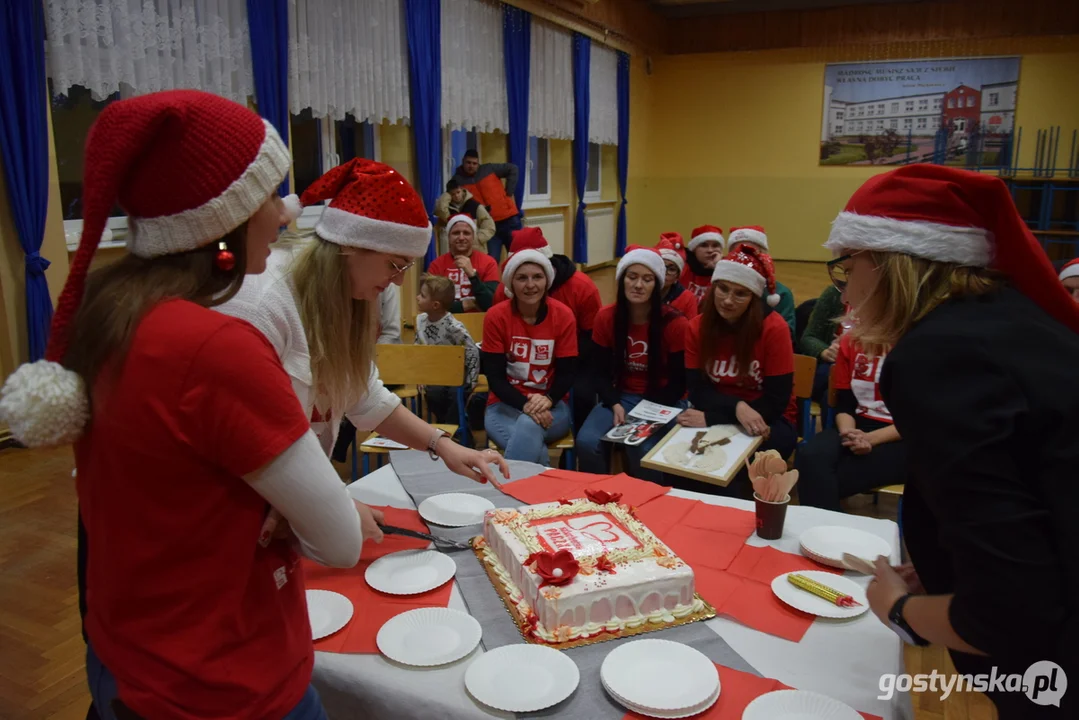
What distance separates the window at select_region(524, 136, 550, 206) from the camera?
359 inches

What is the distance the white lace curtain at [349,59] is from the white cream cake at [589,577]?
459 cm

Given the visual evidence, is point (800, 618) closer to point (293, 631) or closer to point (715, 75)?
point (293, 631)

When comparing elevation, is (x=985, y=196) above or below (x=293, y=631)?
above

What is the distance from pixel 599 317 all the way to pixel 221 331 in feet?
9.65

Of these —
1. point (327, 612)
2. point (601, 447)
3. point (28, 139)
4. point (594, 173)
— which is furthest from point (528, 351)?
point (594, 173)

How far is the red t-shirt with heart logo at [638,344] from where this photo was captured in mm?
3576

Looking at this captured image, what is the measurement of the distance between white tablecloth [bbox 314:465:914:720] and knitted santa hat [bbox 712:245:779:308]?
1.90 m

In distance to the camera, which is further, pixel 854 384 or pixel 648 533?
pixel 854 384

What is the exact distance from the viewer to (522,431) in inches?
130

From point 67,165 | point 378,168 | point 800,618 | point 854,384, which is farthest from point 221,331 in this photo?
point 67,165

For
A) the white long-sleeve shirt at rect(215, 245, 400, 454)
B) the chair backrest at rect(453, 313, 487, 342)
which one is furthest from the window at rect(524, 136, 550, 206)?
the white long-sleeve shirt at rect(215, 245, 400, 454)

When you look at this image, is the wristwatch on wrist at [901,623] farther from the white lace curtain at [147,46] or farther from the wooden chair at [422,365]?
the white lace curtain at [147,46]

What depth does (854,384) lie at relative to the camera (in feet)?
10.4

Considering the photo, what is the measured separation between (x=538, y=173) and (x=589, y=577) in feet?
27.8
